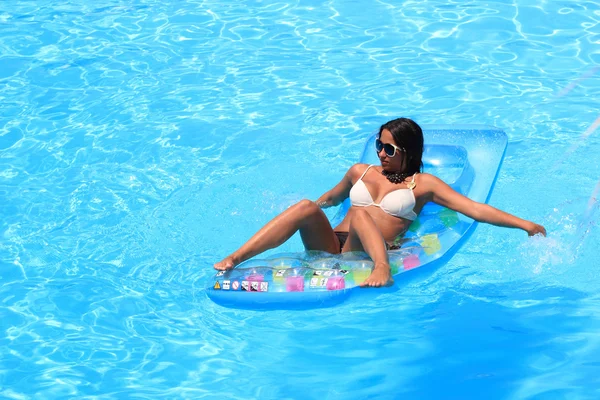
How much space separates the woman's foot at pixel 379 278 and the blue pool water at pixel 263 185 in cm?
18

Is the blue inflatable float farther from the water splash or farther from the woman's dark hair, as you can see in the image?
the water splash

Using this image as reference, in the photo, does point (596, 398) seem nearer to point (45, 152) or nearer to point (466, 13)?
point (45, 152)

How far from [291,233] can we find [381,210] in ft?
1.95

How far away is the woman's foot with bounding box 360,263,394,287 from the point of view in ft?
14.0

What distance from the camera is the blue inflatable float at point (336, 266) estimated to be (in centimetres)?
440

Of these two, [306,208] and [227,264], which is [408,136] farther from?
[227,264]

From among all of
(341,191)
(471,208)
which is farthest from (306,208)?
(471,208)

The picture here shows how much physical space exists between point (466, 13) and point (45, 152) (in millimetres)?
4515

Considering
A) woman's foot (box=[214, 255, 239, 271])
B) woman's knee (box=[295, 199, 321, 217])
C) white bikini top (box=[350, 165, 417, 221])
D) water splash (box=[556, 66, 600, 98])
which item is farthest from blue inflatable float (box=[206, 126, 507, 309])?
water splash (box=[556, 66, 600, 98])

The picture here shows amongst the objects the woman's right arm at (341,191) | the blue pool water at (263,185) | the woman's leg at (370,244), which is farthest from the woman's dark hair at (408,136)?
the blue pool water at (263,185)

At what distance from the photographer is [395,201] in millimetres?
4992

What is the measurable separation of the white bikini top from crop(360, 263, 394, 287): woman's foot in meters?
0.71

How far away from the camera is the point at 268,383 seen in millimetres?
4590

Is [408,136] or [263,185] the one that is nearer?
[408,136]
